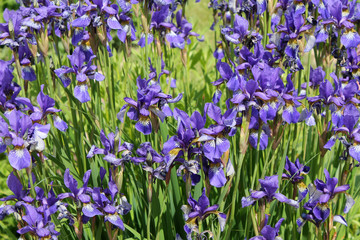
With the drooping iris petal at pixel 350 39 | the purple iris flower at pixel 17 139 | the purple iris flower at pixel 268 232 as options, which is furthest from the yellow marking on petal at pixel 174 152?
the drooping iris petal at pixel 350 39

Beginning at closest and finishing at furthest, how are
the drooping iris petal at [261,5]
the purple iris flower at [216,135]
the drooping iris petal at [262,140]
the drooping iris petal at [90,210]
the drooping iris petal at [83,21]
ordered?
the purple iris flower at [216,135]
the drooping iris petal at [90,210]
the drooping iris petal at [262,140]
the drooping iris petal at [83,21]
the drooping iris petal at [261,5]

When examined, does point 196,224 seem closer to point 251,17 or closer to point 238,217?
point 238,217

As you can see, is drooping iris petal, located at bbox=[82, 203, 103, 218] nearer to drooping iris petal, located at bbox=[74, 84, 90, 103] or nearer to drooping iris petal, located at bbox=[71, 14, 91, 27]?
drooping iris petal, located at bbox=[74, 84, 90, 103]

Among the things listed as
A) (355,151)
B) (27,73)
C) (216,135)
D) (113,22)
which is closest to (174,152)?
(216,135)

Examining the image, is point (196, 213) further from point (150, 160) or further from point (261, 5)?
point (261, 5)

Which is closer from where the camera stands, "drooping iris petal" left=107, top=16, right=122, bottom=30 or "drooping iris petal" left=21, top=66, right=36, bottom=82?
"drooping iris petal" left=107, top=16, right=122, bottom=30

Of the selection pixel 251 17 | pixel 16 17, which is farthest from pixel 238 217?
pixel 16 17

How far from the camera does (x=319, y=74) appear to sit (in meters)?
3.11

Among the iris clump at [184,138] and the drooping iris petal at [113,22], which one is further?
the drooping iris petal at [113,22]

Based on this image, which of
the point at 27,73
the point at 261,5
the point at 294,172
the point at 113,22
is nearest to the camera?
the point at 294,172

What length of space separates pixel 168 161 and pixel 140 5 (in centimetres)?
169

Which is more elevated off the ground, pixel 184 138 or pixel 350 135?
pixel 184 138

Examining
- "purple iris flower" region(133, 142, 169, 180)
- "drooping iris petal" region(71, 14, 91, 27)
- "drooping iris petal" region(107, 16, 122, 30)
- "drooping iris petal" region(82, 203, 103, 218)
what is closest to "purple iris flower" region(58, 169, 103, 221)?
"drooping iris petal" region(82, 203, 103, 218)

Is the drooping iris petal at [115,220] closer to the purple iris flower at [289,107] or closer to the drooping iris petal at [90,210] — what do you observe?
the drooping iris petal at [90,210]
